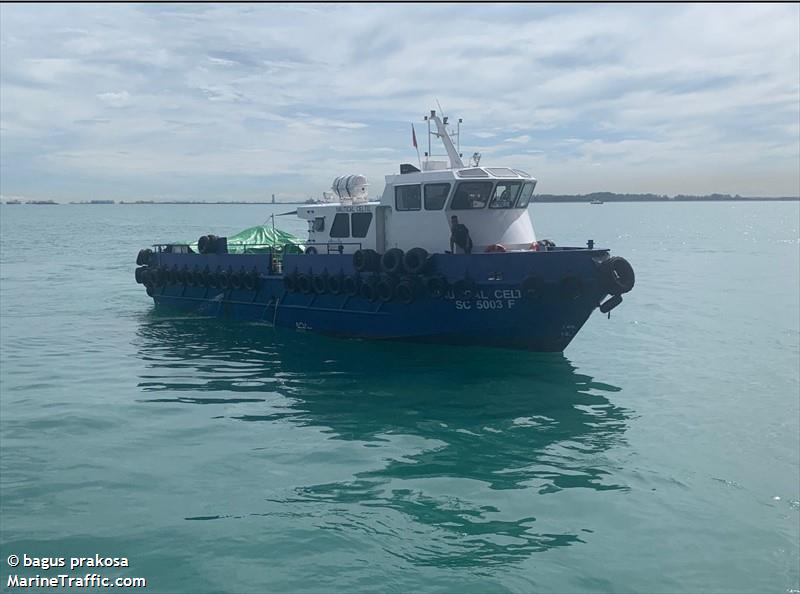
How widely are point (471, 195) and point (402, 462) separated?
760cm

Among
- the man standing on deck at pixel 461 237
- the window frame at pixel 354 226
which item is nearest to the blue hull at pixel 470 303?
the man standing on deck at pixel 461 237

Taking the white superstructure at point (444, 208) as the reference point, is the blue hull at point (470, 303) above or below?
below

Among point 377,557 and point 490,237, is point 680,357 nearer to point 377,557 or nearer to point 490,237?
point 490,237

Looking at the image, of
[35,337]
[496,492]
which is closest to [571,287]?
[496,492]

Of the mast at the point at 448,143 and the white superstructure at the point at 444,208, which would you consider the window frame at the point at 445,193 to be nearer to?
the white superstructure at the point at 444,208

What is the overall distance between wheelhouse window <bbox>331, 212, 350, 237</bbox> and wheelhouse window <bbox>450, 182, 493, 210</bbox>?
328 centimetres

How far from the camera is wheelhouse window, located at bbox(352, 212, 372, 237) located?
17422mm

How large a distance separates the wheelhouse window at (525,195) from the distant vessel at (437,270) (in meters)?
0.03

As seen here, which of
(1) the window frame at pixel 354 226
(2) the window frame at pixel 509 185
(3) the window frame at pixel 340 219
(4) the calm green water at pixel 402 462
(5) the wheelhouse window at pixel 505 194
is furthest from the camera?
(3) the window frame at pixel 340 219

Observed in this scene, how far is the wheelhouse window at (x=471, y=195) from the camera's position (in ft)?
50.9

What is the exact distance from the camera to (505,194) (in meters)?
15.8

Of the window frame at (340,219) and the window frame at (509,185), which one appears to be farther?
the window frame at (340,219)

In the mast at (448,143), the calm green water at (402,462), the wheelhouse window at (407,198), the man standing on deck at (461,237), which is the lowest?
the calm green water at (402,462)

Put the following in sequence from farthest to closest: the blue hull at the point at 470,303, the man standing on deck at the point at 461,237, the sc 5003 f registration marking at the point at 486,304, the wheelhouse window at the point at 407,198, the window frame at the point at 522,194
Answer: the wheelhouse window at the point at 407,198
the window frame at the point at 522,194
the man standing on deck at the point at 461,237
the sc 5003 f registration marking at the point at 486,304
the blue hull at the point at 470,303
